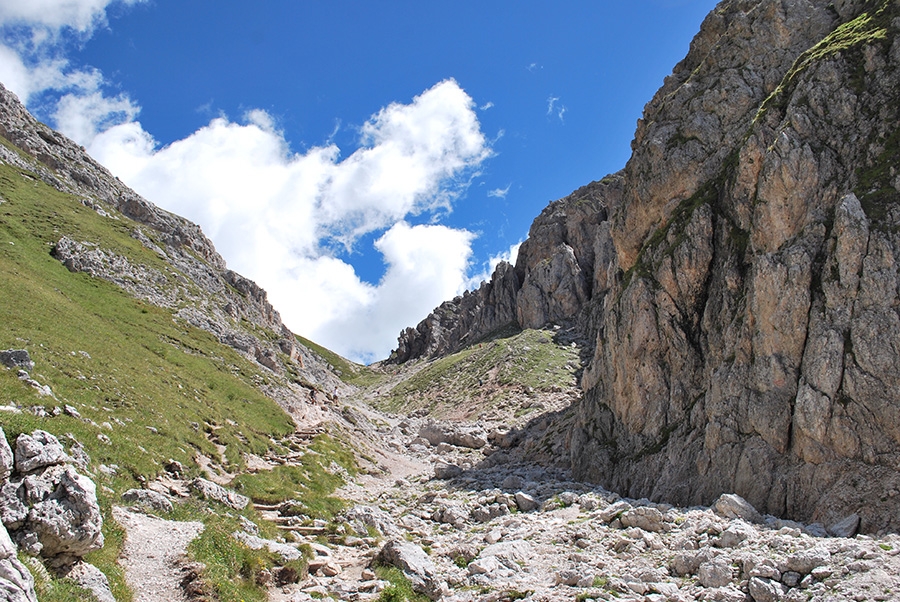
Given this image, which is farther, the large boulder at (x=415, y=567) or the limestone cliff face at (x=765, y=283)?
the limestone cliff face at (x=765, y=283)

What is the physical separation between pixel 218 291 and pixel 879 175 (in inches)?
3166

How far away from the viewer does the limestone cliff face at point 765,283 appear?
24.7m

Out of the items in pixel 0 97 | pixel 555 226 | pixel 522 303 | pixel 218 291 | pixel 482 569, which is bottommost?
pixel 482 569

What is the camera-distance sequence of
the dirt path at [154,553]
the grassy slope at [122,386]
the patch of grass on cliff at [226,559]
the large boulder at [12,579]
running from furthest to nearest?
the grassy slope at [122,386] < the patch of grass on cliff at [226,559] < the dirt path at [154,553] < the large boulder at [12,579]

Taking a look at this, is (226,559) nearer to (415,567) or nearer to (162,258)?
(415,567)

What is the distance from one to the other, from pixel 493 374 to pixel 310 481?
208 ft

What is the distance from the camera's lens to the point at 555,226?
138 meters

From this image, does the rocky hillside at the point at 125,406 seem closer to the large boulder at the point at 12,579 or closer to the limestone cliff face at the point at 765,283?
the large boulder at the point at 12,579

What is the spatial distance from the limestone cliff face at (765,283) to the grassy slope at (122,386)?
23.0 metres

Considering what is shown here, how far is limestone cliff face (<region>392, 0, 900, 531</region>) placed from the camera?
2473cm

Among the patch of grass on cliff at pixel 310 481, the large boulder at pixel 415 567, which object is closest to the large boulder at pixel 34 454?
the large boulder at pixel 415 567

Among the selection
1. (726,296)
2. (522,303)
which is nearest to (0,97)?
(522,303)

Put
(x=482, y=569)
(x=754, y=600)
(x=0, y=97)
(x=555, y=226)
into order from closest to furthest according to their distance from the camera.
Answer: (x=754, y=600)
(x=482, y=569)
(x=0, y=97)
(x=555, y=226)

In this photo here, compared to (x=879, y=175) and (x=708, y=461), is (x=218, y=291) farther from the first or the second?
(x=879, y=175)
